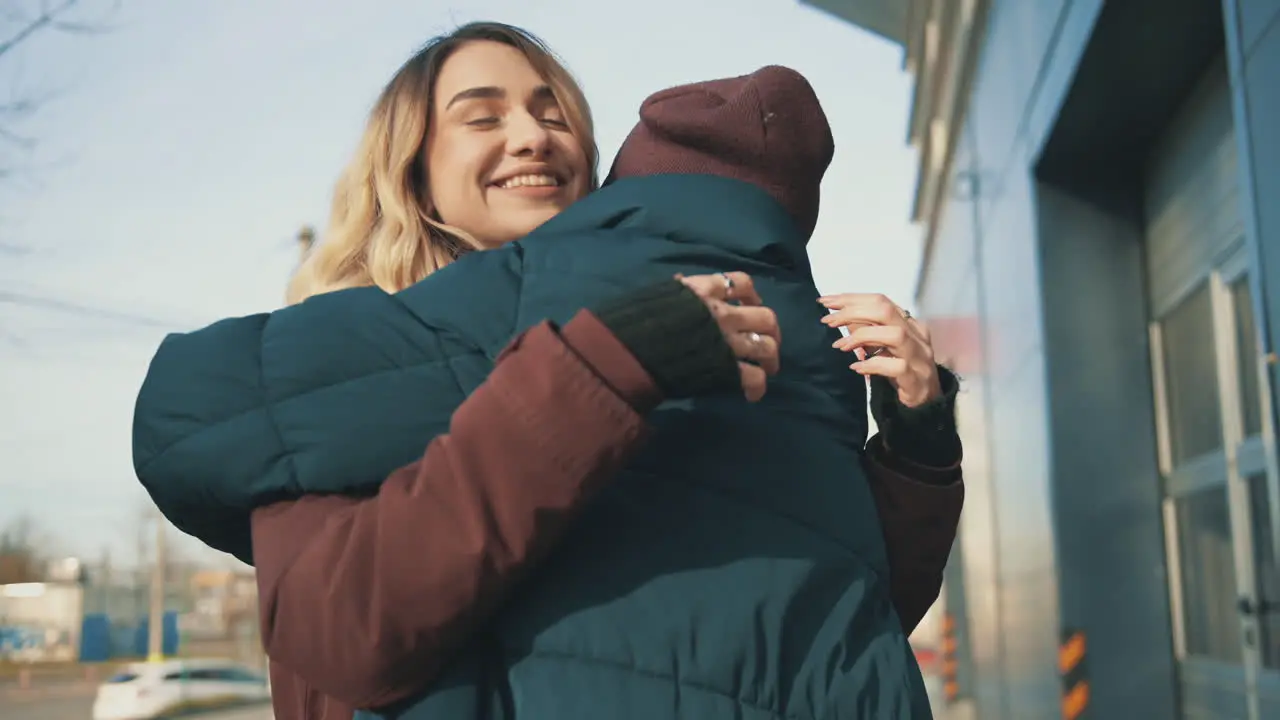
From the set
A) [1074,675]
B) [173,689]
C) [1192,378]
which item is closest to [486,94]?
[1192,378]

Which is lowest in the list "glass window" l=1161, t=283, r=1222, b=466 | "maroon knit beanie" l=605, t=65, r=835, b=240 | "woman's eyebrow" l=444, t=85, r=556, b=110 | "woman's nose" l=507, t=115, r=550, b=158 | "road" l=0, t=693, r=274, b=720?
"road" l=0, t=693, r=274, b=720

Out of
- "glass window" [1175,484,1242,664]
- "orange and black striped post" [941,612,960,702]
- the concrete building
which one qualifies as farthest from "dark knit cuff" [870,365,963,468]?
"orange and black striped post" [941,612,960,702]

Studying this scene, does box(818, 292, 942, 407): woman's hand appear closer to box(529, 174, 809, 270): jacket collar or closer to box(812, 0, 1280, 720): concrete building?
box(529, 174, 809, 270): jacket collar

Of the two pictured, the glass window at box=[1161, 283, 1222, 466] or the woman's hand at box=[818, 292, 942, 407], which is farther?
the glass window at box=[1161, 283, 1222, 466]

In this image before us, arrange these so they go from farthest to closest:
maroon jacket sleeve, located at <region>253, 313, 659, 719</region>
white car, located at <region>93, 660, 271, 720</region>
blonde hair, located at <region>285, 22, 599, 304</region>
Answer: white car, located at <region>93, 660, 271, 720</region> → blonde hair, located at <region>285, 22, 599, 304</region> → maroon jacket sleeve, located at <region>253, 313, 659, 719</region>

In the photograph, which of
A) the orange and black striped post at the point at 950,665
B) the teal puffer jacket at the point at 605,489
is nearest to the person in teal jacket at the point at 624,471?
the teal puffer jacket at the point at 605,489

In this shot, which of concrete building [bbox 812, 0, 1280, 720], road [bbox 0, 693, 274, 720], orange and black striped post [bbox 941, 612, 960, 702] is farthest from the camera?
road [bbox 0, 693, 274, 720]

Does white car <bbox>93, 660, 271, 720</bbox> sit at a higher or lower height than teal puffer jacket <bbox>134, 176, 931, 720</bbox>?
lower

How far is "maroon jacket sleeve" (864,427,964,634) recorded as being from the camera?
1646mm

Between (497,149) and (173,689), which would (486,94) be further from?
(173,689)

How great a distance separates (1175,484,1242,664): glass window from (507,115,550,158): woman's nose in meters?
4.39

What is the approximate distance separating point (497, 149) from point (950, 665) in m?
20.7

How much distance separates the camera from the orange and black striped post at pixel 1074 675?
6.38 meters

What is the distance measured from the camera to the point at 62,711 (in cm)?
3544
